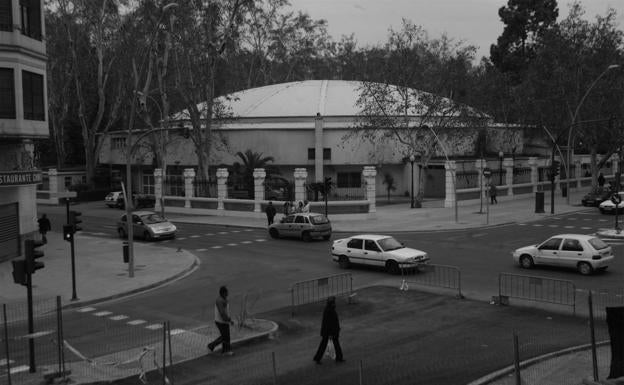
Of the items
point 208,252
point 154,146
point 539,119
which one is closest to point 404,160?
point 539,119

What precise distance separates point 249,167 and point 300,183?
10.6 m

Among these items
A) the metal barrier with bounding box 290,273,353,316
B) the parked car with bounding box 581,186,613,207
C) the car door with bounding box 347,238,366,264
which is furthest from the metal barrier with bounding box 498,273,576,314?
the parked car with bounding box 581,186,613,207

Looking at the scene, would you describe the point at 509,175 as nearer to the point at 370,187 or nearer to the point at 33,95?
the point at 370,187

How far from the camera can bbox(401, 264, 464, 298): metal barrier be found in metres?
20.6

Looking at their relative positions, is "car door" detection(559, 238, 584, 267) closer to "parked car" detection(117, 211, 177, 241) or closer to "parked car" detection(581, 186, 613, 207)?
"parked car" detection(117, 211, 177, 241)

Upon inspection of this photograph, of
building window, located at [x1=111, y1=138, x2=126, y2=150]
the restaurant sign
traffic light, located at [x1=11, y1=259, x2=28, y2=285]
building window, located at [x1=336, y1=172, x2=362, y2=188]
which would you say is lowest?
traffic light, located at [x1=11, y1=259, x2=28, y2=285]

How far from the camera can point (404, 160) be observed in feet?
188

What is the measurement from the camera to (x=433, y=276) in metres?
22.1

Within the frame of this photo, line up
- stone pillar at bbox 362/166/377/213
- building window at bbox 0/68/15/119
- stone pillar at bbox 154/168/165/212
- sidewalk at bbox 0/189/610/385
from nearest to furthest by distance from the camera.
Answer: sidewalk at bbox 0/189/610/385
building window at bbox 0/68/15/119
stone pillar at bbox 362/166/377/213
stone pillar at bbox 154/168/165/212

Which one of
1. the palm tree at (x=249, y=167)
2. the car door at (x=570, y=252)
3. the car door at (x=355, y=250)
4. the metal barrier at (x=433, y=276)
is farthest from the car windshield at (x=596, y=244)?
the palm tree at (x=249, y=167)

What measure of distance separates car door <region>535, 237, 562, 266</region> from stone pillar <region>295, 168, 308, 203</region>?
20.6 m

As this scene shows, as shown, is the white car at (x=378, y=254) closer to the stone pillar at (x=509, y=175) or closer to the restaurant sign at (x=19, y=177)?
the restaurant sign at (x=19, y=177)

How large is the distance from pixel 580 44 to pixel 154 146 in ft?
120

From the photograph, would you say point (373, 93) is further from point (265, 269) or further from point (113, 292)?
point (113, 292)
